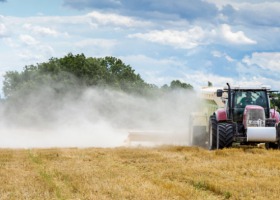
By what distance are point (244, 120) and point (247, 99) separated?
1.10m

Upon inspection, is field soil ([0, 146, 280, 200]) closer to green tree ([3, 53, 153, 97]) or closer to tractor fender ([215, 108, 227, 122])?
tractor fender ([215, 108, 227, 122])

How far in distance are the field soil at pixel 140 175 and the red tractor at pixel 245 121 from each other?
98 centimetres

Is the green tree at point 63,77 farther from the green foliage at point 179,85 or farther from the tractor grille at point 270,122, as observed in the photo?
the tractor grille at point 270,122

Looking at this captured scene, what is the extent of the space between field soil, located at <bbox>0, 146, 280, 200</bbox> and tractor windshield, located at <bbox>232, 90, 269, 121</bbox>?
2479 mm

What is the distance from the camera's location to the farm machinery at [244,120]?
21.0 metres

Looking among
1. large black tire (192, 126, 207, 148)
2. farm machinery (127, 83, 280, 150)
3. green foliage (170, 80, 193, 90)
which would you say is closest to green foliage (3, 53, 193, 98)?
green foliage (170, 80, 193, 90)

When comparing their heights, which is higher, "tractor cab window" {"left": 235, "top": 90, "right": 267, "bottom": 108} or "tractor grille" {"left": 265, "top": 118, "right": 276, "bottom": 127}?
"tractor cab window" {"left": 235, "top": 90, "right": 267, "bottom": 108}

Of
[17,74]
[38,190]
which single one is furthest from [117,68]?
[38,190]

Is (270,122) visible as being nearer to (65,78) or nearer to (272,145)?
(272,145)

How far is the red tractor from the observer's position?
826 inches

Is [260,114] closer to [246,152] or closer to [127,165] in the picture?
[246,152]

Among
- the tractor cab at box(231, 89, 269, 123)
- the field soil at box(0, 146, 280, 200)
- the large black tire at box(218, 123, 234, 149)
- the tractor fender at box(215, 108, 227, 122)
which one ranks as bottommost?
the field soil at box(0, 146, 280, 200)

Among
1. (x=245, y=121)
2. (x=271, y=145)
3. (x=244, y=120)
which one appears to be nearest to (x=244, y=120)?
(x=244, y=120)

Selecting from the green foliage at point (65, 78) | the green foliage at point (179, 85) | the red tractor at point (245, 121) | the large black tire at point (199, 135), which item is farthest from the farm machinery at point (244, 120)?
the green foliage at point (179, 85)
